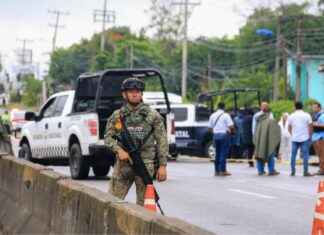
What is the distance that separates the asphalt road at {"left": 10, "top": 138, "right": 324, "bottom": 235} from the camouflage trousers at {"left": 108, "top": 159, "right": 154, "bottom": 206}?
2.51 m

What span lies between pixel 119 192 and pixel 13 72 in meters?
129

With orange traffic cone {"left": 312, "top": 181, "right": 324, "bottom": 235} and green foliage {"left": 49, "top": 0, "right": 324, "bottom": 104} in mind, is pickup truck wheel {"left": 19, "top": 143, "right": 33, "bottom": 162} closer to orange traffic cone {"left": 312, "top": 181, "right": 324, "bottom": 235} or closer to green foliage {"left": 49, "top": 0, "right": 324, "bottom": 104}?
orange traffic cone {"left": 312, "top": 181, "right": 324, "bottom": 235}

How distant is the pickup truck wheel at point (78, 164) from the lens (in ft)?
59.3

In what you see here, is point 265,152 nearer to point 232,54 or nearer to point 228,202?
point 228,202

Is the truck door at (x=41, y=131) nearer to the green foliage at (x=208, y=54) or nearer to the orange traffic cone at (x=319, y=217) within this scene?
the orange traffic cone at (x=319, y=217)

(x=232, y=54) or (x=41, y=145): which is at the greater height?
(x=232, y=54)

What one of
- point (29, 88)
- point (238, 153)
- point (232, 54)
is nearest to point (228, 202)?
point (238, 153)

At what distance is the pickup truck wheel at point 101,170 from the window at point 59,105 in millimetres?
1432

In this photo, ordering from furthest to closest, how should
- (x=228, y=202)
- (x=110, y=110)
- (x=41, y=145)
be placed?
(x=41, y=145) < (x=110, y=110) < (x=228, y=202)

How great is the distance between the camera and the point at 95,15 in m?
94.2

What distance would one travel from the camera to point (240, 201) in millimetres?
14570

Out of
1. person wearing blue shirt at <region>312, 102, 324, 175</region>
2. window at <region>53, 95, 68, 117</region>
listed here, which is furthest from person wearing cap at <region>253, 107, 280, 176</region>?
window at <region>53, 95, 68, 117</region>

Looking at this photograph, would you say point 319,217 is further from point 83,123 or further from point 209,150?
point 209,150

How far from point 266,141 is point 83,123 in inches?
217
